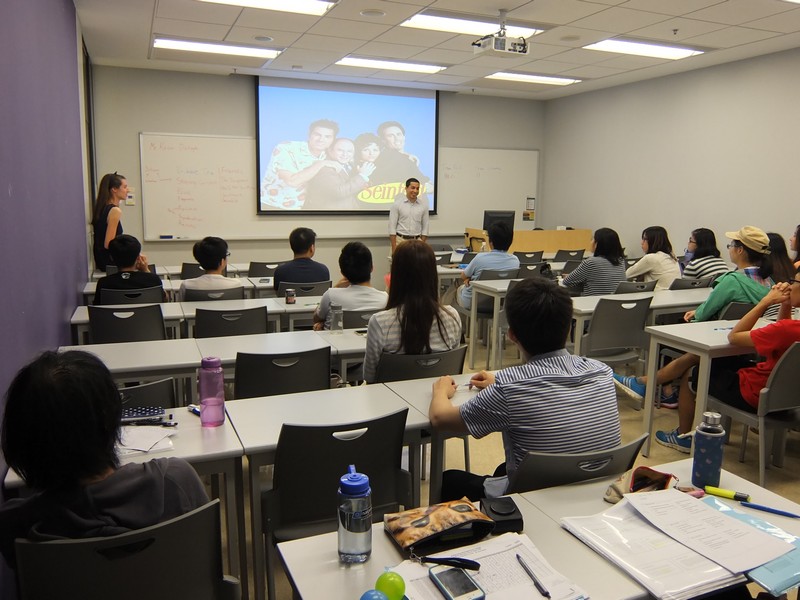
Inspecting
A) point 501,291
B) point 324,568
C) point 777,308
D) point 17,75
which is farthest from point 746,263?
point 17,75

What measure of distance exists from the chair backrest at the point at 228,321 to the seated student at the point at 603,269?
2.72 meters

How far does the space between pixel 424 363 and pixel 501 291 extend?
2388 mm

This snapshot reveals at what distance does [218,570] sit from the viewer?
4.84ft

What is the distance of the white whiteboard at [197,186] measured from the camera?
7945 mm

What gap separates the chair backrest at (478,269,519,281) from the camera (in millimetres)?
5586

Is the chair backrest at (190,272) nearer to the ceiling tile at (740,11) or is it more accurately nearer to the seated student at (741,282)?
the seated student at (741,282)

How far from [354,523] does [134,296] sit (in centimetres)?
342

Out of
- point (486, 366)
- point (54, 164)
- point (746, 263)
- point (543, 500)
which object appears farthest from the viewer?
point (486, 366)

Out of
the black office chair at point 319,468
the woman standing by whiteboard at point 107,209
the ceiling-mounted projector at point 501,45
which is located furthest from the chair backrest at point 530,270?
the black office chair at point 319,468

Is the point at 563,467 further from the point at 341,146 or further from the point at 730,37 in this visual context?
the point at 341,146

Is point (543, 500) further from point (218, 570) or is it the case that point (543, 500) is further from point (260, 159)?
point (260, 159)

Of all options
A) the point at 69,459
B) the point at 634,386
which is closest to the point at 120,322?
the point at 69,459

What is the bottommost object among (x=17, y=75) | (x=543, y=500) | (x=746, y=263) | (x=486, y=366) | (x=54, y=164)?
(x=486, y=366)

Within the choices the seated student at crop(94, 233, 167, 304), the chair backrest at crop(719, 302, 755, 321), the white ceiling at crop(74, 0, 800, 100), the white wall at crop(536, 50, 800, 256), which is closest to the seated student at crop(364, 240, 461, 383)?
the chair backrest at crop(719, 302, 755, 321)
